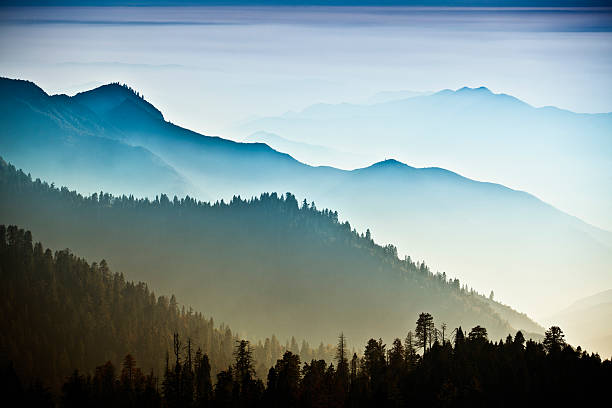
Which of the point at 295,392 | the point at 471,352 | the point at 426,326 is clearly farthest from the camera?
the point at 426,326

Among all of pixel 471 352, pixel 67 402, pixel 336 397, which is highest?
pixel 471 352

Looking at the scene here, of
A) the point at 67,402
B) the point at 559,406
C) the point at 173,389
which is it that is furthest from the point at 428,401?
the point at 67,402

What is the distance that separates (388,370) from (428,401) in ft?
47.0

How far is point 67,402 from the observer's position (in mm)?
132625

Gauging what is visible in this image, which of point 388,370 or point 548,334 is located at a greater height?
point 548,334

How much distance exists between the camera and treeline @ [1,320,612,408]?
4643 inches

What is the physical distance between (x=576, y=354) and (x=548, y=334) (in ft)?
22.0

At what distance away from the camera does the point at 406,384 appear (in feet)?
408

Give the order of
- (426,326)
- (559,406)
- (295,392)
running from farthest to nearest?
(426,326) < (295,392) < (559,406)

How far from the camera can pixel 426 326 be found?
488 ft

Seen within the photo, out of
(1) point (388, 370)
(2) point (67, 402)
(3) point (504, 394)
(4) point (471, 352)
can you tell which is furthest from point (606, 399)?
(2) point (67, 402)

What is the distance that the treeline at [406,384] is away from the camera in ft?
387

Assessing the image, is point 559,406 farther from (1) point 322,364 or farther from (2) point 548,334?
(1) point 322,364

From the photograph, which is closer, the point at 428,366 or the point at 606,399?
the point at 606,399
